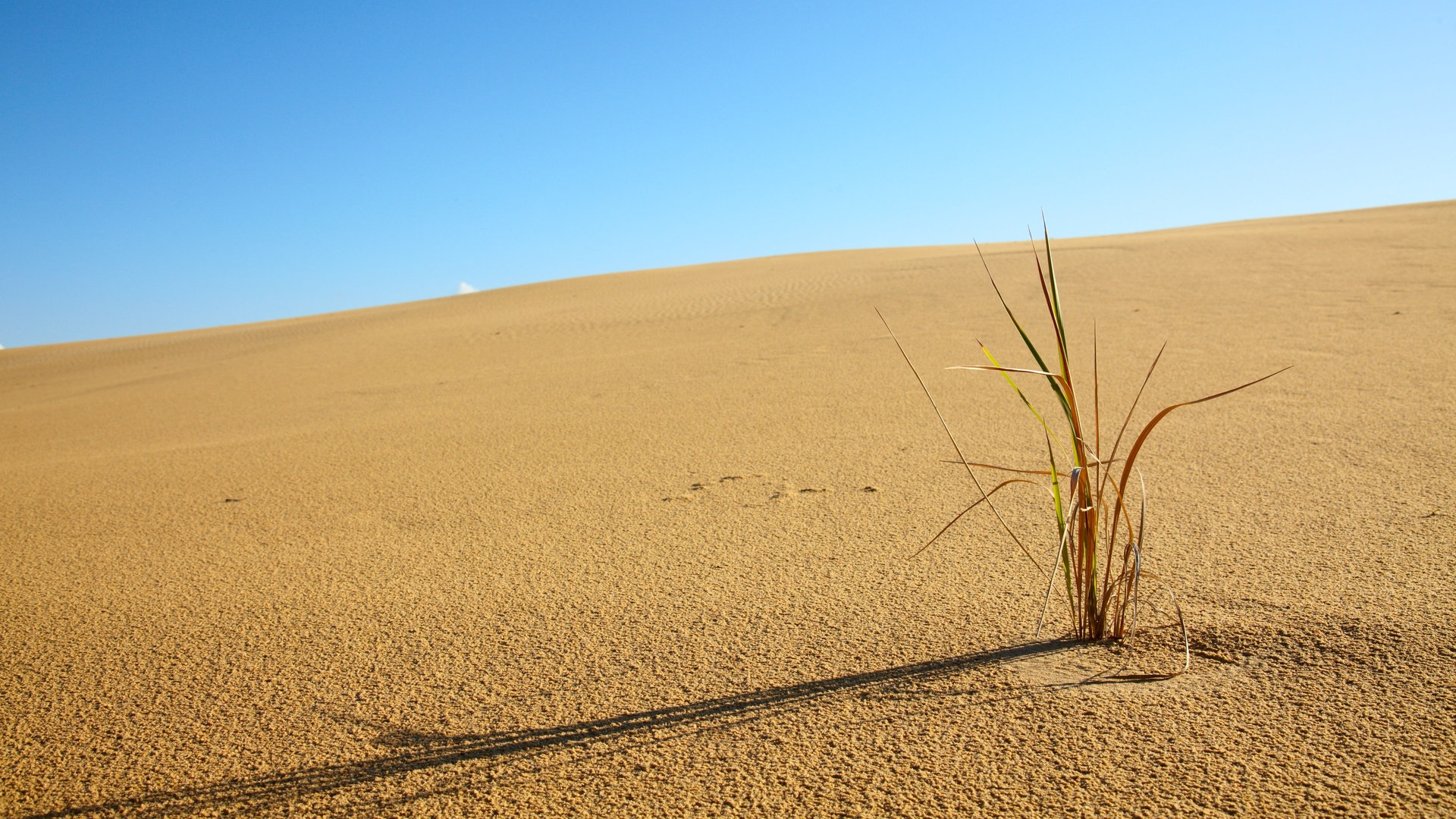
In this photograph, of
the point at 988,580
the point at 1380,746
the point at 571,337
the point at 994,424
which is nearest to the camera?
the point at 1380,746

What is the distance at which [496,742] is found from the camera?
1.39 m

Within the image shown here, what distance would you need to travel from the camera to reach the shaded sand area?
4.16 ft

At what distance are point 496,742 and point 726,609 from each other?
24.5 inches

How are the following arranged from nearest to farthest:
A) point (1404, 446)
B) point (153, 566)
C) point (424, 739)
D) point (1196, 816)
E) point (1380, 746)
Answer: point (1196, 816) < point (1380, 746) < point (424, 739) < point (153, 566) < point (1404, 446)

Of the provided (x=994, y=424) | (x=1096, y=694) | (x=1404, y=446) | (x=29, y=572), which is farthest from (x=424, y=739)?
(x=1404, y=446)

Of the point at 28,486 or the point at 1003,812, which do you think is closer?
the point at 1003,812

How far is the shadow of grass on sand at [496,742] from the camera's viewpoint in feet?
4.20

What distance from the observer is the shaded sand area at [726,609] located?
127cm

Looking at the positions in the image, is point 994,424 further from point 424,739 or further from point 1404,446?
point 424,739

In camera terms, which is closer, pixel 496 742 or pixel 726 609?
pixel 496 742

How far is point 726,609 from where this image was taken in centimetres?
188

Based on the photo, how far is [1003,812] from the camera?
45.4 inches

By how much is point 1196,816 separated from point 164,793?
150 centimetres

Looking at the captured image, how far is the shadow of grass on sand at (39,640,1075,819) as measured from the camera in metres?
1.28
